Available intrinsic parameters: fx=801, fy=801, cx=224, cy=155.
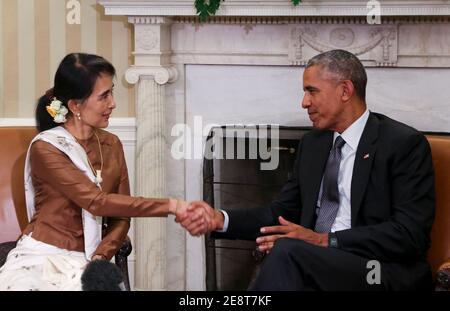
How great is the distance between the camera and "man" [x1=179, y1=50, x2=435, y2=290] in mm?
2697

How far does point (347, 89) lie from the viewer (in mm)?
3047

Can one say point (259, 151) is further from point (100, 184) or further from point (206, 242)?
point (100, 184)

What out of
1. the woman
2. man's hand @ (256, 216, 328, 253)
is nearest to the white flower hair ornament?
the woman

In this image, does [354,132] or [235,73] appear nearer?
[354,132]

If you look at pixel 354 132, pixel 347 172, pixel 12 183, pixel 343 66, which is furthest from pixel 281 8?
pixel 12 183

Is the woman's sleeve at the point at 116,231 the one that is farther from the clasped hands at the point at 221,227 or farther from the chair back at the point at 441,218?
the chair back at the point at 441,218

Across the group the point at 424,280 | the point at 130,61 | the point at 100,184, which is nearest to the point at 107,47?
the point at 130,61

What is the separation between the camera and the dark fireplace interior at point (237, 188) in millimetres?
4102

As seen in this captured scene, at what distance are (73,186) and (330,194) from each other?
0.96m

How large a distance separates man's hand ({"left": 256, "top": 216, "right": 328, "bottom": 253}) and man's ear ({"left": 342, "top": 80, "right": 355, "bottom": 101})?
1.77 ft

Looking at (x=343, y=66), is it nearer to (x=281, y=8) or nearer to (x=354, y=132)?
(x=354, y=132)

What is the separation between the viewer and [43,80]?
4.32 meters

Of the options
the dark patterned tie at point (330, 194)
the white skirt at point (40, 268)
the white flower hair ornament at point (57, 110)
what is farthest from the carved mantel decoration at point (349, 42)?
the white skirt at point (40, 268)

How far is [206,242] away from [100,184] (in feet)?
4.16
